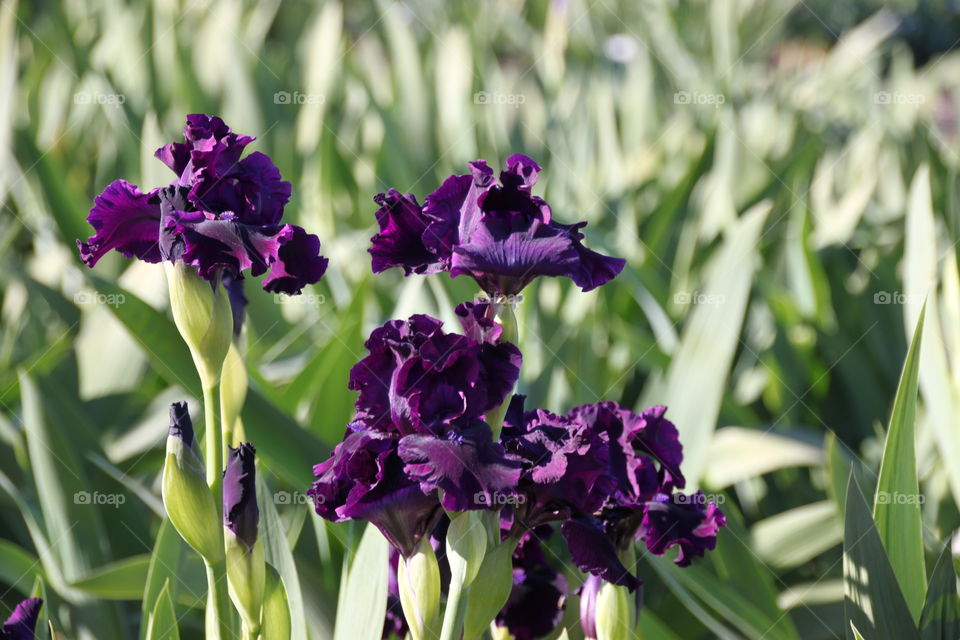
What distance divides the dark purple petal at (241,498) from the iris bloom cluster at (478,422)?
3cm

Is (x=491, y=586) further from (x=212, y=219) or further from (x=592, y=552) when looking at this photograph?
(x=212, y=219)

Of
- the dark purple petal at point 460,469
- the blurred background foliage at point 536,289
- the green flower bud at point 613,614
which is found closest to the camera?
the dark purple petal at point 460,469

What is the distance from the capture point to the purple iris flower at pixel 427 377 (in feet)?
1.30

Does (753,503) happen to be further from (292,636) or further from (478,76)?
(478,76)

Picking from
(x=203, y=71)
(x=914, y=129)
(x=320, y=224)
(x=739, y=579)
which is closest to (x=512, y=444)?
(x=739, y=579)

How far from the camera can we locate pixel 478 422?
1.33 ft

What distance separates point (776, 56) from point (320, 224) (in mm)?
4189

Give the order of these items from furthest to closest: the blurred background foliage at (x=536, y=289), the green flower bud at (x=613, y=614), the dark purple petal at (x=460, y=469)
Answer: the blurred background foliage at (x=536, y=289)
the green flower bud at (x=613, y=614)
the dark purple petal at (x=460, y=469)

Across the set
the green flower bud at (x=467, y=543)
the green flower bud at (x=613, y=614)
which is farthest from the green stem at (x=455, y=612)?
the green flower bud at (x=613, y=614)

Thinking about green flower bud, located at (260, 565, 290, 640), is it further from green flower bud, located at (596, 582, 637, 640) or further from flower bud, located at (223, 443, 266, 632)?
green flower bud, located at (596, 582, 637, 640)

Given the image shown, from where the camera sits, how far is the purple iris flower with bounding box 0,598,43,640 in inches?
17.5

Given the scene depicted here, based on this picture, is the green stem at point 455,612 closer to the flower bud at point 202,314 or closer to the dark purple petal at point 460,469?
Result: the dark purple petal at point 460,469

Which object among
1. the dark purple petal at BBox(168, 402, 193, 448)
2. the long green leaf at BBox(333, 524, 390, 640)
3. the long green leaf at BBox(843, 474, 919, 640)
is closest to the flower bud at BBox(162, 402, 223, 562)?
the dark purple petal at BBox(168, 402, 193, 448)

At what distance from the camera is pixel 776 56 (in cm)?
493
